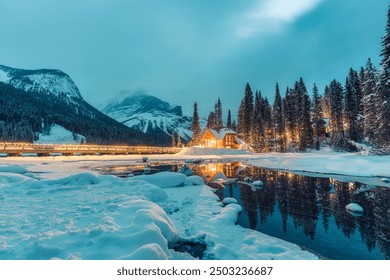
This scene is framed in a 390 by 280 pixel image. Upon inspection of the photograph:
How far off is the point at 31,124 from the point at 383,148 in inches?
6398

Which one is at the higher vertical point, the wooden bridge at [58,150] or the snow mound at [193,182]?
the wooden bridge at [58,150]

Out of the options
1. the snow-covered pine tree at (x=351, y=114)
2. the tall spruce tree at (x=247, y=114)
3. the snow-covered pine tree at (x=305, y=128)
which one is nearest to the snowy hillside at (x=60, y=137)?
the tall spruce tree at (x=247, y=114)

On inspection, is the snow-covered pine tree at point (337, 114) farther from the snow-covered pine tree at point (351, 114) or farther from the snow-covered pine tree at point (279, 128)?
the snow-covered pine tree at point (279, 128)

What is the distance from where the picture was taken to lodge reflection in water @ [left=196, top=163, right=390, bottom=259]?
7.51m

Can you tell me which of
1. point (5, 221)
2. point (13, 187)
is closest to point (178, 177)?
point (13, 187)

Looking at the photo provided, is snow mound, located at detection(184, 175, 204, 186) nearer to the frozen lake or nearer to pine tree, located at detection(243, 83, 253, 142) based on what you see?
the frozen lake

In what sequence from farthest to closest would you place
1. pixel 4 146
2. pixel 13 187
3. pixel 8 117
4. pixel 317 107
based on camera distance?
pixel 8 117
pixel 317 107
pixel 4 146
pixel 13 187

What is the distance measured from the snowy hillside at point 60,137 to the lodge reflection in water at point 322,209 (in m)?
148

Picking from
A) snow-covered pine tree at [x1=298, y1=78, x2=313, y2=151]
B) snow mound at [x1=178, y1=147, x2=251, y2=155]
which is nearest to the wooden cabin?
snow mound at [x1=178, y1=147, x2=251, y2=155]

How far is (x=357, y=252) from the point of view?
6.22 m

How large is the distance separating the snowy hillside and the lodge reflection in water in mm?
147632

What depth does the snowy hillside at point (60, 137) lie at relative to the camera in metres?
137
